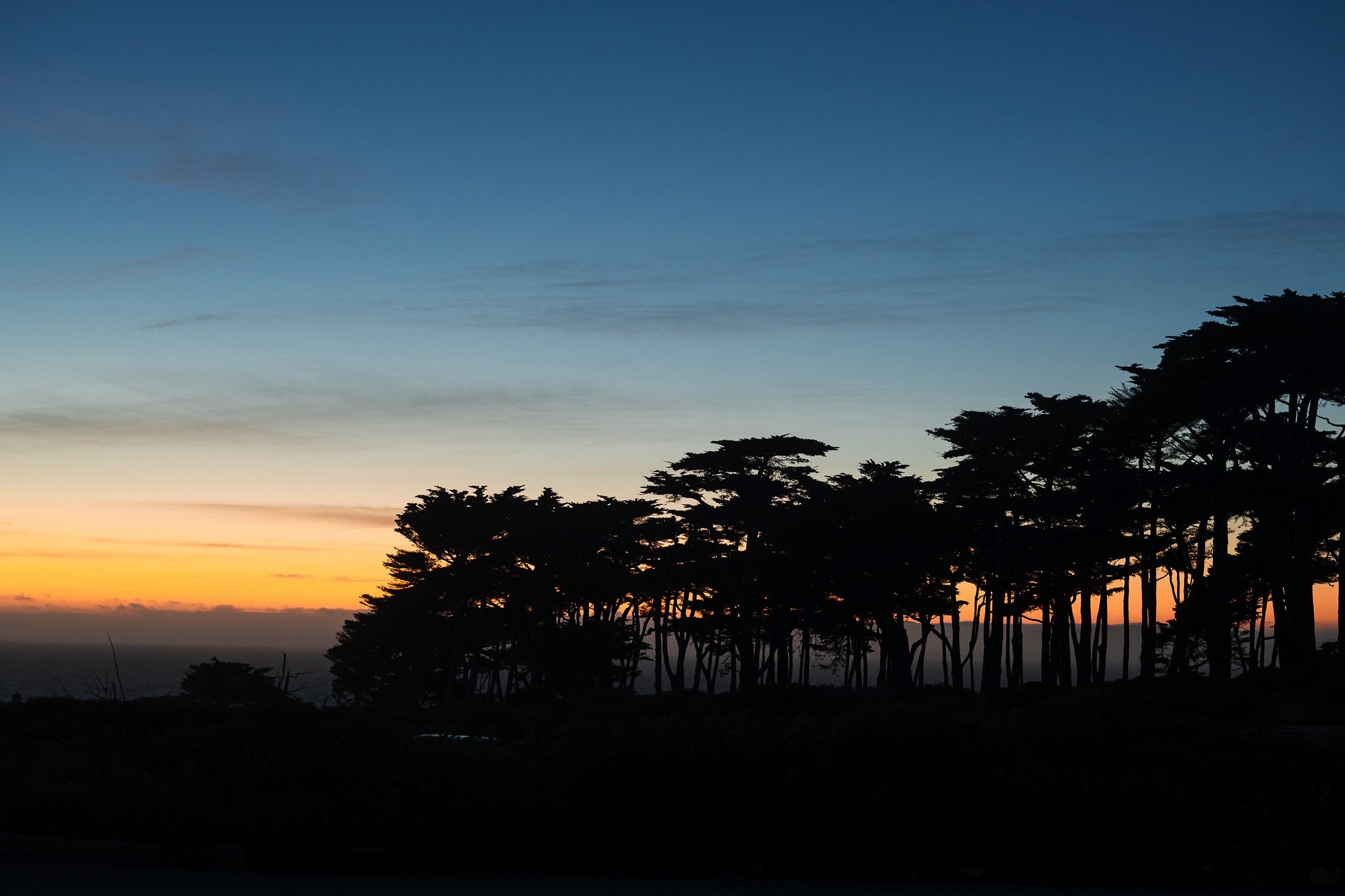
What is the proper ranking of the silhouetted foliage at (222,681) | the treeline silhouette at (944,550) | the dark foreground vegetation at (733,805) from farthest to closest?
the silhouetted foliage at (222,681), the treeline silhouette at (944,550), the dark foreground vegetation at (733,805)

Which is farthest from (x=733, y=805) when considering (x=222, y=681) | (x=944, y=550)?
(x=222, y=681)

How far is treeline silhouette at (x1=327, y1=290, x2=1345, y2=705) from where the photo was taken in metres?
37.7

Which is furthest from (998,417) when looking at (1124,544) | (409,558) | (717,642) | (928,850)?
(928,850)

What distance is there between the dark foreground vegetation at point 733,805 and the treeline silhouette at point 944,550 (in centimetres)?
2617

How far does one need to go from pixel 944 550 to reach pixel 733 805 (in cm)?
4276

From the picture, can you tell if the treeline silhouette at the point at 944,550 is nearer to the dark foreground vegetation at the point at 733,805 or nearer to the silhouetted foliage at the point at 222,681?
the silhouetted foliage at the point at 222,681

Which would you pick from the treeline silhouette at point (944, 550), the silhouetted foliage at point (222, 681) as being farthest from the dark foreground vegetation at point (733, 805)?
the silhouetted foliage at point (222, 681)

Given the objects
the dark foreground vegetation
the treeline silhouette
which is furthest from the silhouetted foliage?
the dark foreground vegetation

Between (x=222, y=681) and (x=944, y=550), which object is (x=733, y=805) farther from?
(x=222, y=681)

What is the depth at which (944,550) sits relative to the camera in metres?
52.1

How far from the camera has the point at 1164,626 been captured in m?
64.1

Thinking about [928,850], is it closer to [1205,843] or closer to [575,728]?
[1205,843]

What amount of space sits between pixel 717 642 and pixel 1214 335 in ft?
107

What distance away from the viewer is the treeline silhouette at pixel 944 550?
37.7m
